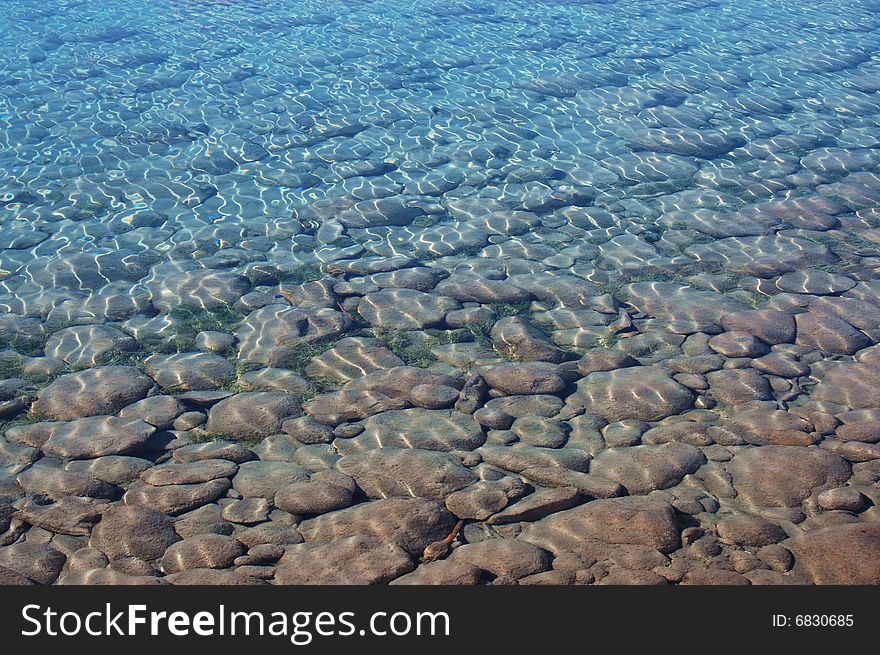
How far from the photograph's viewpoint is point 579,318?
6727mm

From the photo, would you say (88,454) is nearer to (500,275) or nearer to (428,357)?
(428,357)

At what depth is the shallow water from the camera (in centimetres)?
441

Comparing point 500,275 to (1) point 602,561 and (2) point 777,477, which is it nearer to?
(2) point 777,477

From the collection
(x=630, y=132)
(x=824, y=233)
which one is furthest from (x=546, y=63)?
(x=824, y=233)

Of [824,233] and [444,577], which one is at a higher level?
[444,577]

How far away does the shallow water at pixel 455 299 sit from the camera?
4406mm

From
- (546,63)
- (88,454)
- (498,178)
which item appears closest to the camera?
(88,454)

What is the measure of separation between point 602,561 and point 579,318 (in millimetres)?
3112

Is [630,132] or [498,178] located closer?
[498,178]

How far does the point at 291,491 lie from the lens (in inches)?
177

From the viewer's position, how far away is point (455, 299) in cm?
697

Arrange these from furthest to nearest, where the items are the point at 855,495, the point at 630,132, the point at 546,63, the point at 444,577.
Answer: the point at 546,63 < the point at 630,132 < the point at 855,495 < the point at 444,577

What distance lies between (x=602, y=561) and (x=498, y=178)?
259 inches

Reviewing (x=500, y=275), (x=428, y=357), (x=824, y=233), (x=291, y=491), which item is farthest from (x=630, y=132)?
(x=291, y=491)
